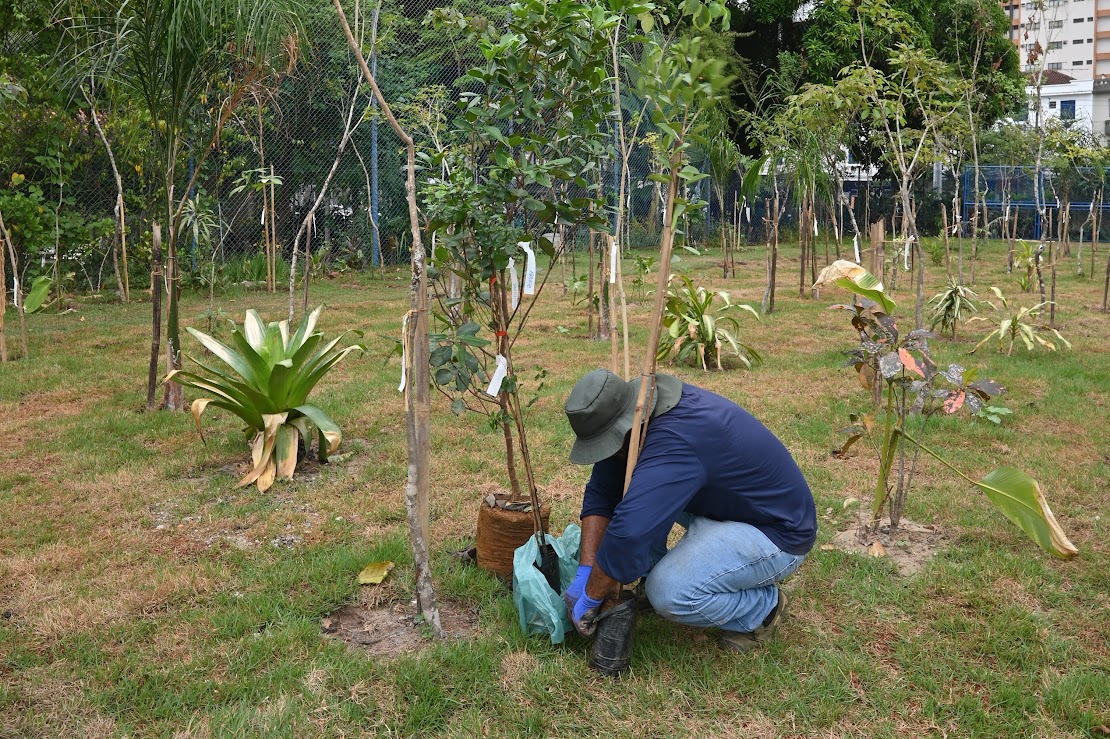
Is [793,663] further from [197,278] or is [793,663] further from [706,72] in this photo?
[197,278]

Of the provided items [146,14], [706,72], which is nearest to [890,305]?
[706,72]

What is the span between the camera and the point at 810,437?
17.4 ft

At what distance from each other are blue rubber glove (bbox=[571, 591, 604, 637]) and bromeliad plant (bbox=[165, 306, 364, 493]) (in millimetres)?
2186

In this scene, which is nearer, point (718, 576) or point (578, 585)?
point (718, 576)

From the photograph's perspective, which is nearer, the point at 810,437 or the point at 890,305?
the point at 890,305

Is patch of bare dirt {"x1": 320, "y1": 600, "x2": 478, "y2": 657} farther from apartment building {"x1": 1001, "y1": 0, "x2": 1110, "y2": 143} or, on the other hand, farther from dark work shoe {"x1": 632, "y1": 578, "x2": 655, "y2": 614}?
apartment building {"x1": 1001, "y1": 0, "x2": 1110, "y2": 143}

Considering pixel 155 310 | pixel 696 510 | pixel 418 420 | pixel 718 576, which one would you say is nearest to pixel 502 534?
pixel 418 420

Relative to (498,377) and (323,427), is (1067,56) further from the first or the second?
(498,377)

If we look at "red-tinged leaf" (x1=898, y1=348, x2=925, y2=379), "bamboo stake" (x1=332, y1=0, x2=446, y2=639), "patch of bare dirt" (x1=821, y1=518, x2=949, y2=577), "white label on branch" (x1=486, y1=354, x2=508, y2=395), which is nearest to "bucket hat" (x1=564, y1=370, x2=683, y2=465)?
"white label on branch" (x1=486, y1=354, x2=508, y2=395)

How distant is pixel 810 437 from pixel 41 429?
4.45 m

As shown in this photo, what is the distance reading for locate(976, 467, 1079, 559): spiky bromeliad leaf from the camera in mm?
3037

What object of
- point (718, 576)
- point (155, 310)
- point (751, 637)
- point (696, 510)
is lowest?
point (751, 637)

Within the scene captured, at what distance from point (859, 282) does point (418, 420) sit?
183 cm

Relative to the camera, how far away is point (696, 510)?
10.0 ft
